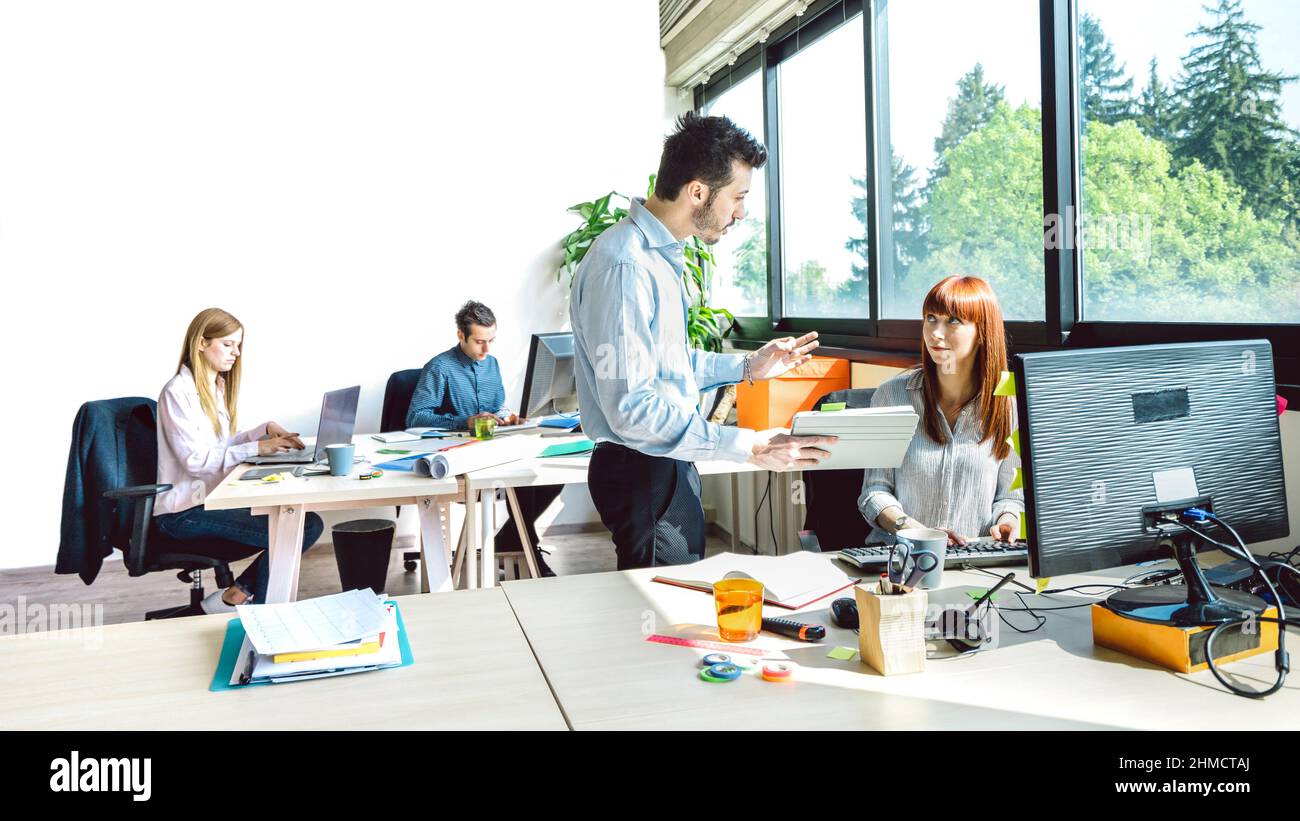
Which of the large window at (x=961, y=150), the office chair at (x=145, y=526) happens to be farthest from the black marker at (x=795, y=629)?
the office chair at (x=145, y=526)

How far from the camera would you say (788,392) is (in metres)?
3.85

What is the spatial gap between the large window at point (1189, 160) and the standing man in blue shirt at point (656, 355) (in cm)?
108

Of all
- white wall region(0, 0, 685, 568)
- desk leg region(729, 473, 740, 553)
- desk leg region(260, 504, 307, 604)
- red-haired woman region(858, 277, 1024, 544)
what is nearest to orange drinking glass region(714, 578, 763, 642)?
red-haired woman region(858, 277, 1024, 544)

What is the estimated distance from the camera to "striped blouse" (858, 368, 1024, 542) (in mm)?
2326

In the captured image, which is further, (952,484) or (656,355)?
(952,484)

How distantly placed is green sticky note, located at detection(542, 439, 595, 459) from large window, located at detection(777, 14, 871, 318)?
145 centimetres

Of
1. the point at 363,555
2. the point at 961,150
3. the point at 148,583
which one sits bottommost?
the point at 148,583

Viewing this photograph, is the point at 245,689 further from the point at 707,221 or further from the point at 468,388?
the point at 468,388

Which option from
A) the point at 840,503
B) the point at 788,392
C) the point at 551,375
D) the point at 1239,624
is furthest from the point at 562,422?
the point at 1239,624

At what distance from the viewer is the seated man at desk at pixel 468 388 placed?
14.4ft

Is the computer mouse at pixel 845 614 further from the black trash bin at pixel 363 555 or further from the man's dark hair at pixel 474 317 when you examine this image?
the man's dark hair at pixel 474 317

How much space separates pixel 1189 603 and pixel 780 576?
639mm
